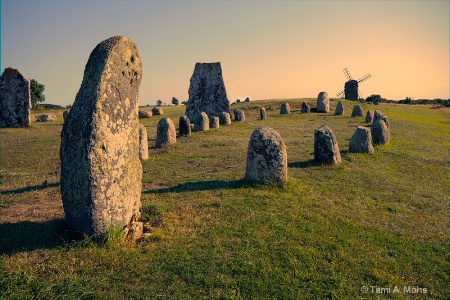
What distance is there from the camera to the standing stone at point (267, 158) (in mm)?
11562

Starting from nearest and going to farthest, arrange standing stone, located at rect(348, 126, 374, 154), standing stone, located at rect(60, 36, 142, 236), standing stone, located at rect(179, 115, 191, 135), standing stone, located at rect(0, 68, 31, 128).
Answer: standing stone, located at rect(60, 36, 142, 236) < standing stone, located at rect(348, 126, 374, 154) < standing stone, located at rect(179, 115, 191, 135) < standing stone, located at rect(0, 68, 31, 128)

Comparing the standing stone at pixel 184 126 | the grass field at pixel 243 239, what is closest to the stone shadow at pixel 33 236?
the grass field at pixel 243 239

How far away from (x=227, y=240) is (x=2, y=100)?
84.8ft

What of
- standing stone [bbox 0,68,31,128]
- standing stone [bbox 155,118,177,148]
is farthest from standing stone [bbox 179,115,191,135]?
standing stone [bbox 0,68,31,128]

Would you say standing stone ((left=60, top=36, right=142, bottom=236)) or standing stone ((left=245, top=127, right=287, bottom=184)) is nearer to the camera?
standing stone ((left=60, top=36, right=142, bottom=236))

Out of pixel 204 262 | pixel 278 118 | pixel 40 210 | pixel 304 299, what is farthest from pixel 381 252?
pixel 278 118

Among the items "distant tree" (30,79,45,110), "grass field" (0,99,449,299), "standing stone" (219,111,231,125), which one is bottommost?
"grass field" (0,99,449,299)

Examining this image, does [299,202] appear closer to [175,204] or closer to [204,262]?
[175,204]

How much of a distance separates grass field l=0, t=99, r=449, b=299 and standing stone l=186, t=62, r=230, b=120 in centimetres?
1621

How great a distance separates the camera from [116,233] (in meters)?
7.48

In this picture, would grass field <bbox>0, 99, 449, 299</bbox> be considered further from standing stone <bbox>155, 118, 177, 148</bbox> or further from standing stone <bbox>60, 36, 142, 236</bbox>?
standing stone <bbox>155, 118, 177, 148</bbox>

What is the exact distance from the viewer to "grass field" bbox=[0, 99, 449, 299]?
6176 millimetres

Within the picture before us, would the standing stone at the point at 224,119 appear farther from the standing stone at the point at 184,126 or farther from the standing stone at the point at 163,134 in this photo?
the standing stone at the point at 163,134

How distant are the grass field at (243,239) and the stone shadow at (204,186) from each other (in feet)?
0.22
